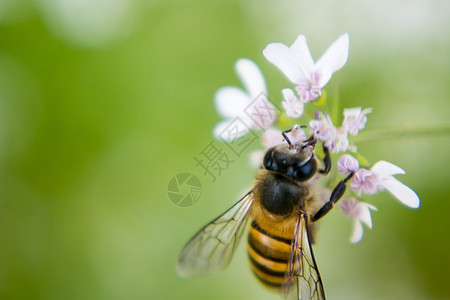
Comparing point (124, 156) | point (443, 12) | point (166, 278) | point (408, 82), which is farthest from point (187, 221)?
point (443, 12)

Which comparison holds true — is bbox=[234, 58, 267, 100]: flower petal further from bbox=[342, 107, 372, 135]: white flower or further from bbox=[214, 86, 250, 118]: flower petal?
bbox=[342, 107, 372, 135]: white flower

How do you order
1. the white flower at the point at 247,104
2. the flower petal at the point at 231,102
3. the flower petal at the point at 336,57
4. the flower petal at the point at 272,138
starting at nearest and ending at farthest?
the flower petal at the point at 336,57, the flower petal at the point at 272,138, the white flower at the point at 247,104, the flower petal at the point at 231,102

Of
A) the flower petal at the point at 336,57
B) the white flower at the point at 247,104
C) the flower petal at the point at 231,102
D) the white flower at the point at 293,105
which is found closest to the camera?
the flower petal at the point at 336,57

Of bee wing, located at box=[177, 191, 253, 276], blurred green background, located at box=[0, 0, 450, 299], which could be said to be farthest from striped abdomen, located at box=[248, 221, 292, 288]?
blurred green background, located at box=[0, 0, 450, 299]

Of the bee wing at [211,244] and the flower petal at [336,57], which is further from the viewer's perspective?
the bee wing at [211,244]

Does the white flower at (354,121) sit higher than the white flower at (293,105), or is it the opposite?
the white flower at (293,105)

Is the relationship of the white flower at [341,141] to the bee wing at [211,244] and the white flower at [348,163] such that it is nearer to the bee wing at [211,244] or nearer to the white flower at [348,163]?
the white flower at [348,163]

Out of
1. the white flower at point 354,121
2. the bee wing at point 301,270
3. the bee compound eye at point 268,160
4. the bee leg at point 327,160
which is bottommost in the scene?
the bee wing at point 301,270

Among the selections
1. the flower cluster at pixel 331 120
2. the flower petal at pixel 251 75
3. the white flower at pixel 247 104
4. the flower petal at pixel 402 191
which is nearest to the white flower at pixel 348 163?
the flower cluster at pixel 331 120
